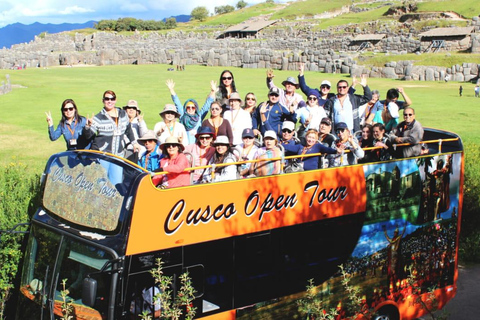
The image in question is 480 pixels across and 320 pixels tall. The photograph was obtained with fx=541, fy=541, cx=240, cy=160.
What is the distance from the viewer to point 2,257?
9.33 m

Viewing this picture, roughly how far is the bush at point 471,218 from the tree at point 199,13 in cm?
14273

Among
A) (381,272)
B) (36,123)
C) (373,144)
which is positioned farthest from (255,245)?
(36,123)

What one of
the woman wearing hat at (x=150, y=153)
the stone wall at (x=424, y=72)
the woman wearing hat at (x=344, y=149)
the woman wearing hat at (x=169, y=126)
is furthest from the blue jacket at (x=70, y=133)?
Result: the stone wall at (x=424, y=72)

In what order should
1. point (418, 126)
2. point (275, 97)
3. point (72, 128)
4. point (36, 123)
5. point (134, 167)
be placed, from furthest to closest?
point (36, 123)
point (275, 97)
point (72, 128)
point (418, 126)
point (134, 167)

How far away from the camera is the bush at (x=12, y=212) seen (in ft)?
30.1

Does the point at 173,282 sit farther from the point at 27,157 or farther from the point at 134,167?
the point at 27,157

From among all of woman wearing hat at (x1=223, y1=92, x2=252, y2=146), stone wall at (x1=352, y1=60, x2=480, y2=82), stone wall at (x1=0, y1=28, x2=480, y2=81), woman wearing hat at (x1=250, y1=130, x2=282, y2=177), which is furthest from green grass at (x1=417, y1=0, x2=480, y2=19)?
woman wearing hat at (x1=250, y1=130, x2=282, y2=177)

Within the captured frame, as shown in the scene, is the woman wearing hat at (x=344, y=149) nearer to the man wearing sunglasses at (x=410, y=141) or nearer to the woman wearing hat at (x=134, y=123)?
the man wearing sunglasses at (x=410, y=141)

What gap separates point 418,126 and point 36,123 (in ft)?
63.1

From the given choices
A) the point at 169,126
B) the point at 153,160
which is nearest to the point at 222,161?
the point at 153,160

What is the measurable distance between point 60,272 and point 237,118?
18.0 feet

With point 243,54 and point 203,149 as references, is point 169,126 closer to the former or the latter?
point 203,149

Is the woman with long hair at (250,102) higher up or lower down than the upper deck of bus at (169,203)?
higher up

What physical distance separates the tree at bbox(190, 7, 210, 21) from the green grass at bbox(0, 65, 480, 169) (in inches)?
4219
